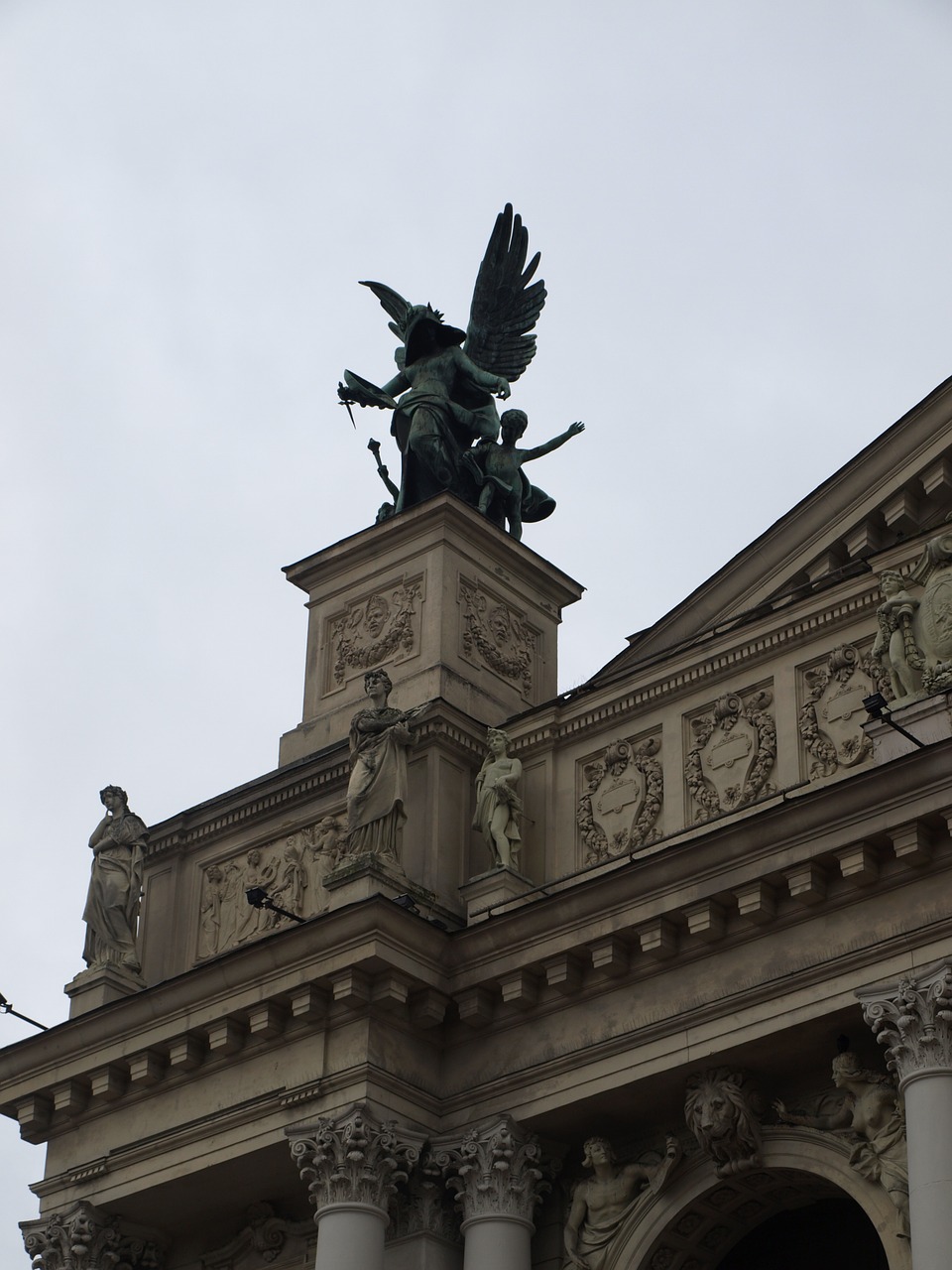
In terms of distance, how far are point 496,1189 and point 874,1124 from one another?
3.16 m

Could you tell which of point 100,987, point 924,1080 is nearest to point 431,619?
point 100,987

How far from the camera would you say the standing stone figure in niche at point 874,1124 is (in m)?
18.9

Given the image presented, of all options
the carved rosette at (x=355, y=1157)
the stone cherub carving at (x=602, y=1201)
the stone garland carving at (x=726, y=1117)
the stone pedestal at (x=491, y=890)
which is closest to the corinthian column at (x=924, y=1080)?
the stone garland carving at (x=726, y=1117)

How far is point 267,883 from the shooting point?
23.7 meters

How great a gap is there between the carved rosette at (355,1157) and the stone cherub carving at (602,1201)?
1373 millimetres

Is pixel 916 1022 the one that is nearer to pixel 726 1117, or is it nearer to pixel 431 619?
pixel 726 1117

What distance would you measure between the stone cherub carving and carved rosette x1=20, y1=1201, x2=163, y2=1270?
14.1 ft

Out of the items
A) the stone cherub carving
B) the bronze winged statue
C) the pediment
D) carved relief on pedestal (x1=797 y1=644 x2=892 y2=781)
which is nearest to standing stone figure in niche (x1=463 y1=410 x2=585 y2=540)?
the bronze winged statue

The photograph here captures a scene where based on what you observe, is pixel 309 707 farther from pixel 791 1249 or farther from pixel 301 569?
pixel 791 1249

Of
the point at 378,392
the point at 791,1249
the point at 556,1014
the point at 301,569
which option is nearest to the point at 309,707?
the point at 301,569

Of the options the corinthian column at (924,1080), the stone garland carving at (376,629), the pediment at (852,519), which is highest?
the stone garland carving at (376,629)

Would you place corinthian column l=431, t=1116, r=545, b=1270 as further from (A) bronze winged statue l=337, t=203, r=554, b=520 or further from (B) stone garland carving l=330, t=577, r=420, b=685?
(A) bronze winged statue l=337, t=203, r=554, b=520

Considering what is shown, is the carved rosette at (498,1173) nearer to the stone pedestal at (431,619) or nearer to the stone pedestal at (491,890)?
the stone pedestal at (491,890)

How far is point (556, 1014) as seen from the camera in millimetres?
20922
